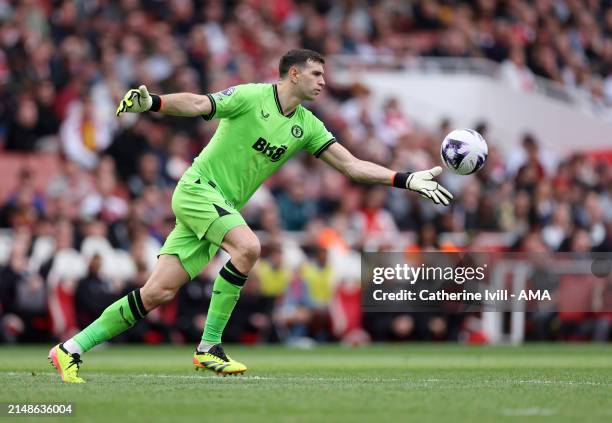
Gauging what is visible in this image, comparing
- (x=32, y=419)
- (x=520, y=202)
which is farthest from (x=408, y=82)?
(x=32, y=419)

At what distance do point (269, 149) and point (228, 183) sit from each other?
0.44 meters

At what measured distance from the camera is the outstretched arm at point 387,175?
11023 mm

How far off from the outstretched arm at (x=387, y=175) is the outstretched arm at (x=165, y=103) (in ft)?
4.48

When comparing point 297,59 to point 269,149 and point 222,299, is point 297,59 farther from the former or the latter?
point 222,299

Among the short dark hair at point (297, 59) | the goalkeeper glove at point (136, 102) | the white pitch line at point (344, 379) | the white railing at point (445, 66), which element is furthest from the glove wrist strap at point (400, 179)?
the white railing at point (445, 66)

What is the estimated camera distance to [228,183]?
11.3 metres

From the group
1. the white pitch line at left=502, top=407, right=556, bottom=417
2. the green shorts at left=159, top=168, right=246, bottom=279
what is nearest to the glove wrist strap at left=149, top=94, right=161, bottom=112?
the green shorts at left=159, top=168, right=246, bottom=279

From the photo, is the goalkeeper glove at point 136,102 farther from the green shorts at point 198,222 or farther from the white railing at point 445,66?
the white railing at point 445,66

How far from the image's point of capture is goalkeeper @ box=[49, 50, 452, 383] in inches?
425

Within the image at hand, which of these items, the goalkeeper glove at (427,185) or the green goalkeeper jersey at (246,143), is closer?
the goalkeeper glove at (427,185)

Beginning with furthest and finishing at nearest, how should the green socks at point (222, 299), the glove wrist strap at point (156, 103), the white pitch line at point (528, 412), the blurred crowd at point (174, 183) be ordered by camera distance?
the blurred crowd at point (174, 183) < the green socks at point (222, 299) < the glove wrist strap at point (156, 103) < the white pitch line at point (528, 412)

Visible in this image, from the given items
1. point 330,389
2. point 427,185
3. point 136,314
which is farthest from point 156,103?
point 330,389

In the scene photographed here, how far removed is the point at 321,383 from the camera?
34.6ft

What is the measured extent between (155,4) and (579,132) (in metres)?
9.90
